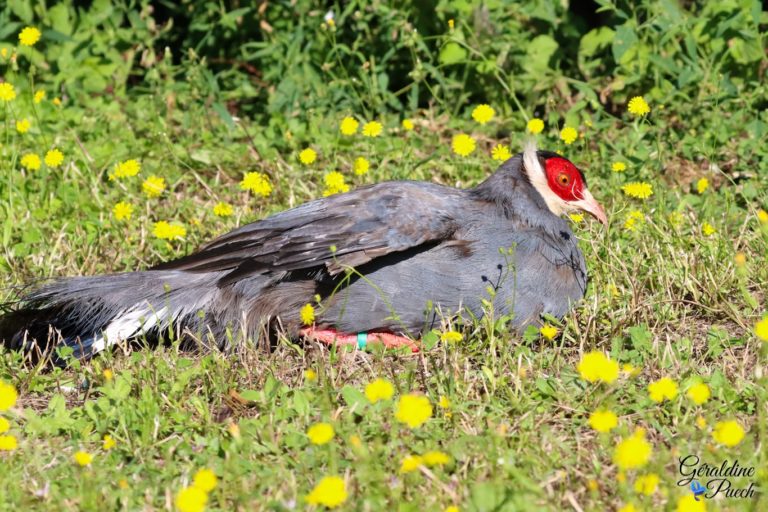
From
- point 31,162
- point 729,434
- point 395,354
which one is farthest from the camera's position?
point 31,162

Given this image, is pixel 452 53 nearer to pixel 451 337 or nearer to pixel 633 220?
pixel 633 220

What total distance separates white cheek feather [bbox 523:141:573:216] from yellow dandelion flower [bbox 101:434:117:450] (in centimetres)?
244

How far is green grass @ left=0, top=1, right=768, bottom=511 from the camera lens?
362 cm

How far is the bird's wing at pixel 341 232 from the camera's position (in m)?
4.86

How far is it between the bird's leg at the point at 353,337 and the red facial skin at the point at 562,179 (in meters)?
1.11

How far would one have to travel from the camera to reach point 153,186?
6102 millimetres

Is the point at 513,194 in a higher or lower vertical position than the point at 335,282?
higher

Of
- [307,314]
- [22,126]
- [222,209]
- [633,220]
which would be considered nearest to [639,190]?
[633,220]

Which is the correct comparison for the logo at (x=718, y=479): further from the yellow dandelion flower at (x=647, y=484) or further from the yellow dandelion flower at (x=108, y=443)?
the yellow dandelion flower at (x=108, y=443)

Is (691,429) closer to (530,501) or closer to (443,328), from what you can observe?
(530,501)

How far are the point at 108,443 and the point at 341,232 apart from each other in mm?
1539

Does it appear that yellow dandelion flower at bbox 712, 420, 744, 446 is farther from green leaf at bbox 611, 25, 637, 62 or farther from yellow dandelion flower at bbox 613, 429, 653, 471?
green leaf at bbox 611, 25, 637, 62

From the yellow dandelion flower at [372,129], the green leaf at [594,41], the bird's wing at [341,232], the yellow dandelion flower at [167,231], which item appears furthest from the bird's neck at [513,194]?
the green leaf at [594,41]

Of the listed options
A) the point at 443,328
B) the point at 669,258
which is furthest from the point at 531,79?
the point at 443,328
